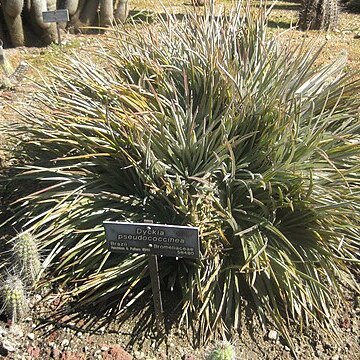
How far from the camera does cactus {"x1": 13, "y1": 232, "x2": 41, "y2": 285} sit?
2.68 meters

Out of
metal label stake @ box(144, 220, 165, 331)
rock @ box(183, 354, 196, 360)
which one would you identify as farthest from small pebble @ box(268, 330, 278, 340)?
metal label stake @ box(144, 220, 165, 331)

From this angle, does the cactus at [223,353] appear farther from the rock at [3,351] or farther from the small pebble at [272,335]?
the rock at [3,351]

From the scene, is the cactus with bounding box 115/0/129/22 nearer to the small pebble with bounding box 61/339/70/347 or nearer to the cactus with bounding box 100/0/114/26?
the cactus with bounding box 100/0/114/26

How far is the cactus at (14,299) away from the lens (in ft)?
8.75

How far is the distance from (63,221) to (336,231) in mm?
1428

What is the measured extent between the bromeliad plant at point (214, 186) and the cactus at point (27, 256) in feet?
0.19

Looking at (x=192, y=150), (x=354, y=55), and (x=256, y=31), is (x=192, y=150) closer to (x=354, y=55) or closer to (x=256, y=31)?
(x=256, y=31)

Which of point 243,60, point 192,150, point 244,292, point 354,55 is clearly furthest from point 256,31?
point 354,55

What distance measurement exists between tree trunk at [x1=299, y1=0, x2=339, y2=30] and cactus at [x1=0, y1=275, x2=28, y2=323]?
6.44 meters

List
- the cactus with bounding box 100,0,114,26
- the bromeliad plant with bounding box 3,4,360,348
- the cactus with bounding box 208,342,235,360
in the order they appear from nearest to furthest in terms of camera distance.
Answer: the cactus with bounding box 208,342,235,360
the bromeliad plant with bounding box 3,4,360,348
the cactus with bounding box 100,0,114,26

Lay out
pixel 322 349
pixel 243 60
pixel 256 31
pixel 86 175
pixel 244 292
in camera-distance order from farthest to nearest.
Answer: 1. pixel 256 31
2. pixel 243 60
3. pixel 86 175
4. pixel 244 292
5. pixel 322 349

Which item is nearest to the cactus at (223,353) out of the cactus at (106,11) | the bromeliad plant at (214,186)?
the bromeliad plant at (214,186)

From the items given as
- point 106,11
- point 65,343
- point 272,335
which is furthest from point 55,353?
point 106,11

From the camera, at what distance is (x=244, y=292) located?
2.82m
